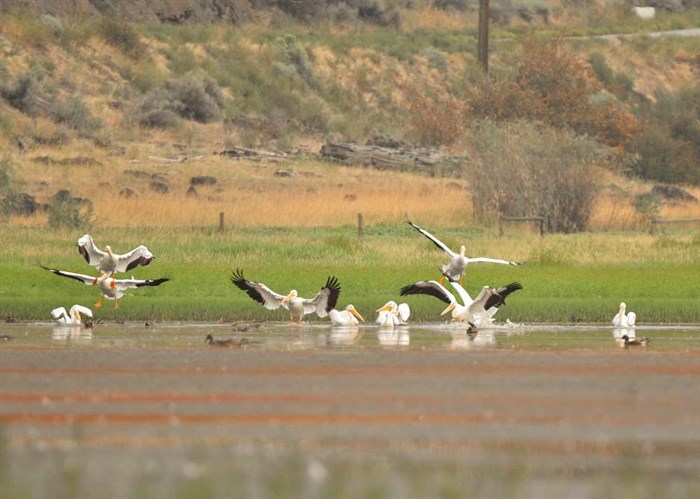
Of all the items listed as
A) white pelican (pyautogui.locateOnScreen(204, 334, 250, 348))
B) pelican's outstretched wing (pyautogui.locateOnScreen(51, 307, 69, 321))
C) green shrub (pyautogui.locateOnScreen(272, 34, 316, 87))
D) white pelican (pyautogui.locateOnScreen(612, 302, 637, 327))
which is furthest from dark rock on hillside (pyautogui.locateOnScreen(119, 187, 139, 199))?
green shrub (pyautogui.locateOnScreen(272, 34, 316, 87))

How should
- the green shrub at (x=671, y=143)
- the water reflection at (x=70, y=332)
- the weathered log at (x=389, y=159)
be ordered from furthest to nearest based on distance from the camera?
the green shrub at (x=671, y=143) < the weathered log at (x=389, y=159) < the water reflection at (x=70, y=332)

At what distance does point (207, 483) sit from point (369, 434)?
8.33ft

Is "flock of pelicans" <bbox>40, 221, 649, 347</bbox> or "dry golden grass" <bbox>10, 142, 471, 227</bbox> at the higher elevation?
"dry golden grass" <bbox>10, 142, 471, 227</bbox>

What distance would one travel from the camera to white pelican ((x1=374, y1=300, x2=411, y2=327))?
25.4 meters

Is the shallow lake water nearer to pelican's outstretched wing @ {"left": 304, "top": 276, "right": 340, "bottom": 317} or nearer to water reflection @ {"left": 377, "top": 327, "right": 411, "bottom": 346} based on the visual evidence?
water reflection @ {"left": 377, "top": 327, "right": 411, "bottom": 346}

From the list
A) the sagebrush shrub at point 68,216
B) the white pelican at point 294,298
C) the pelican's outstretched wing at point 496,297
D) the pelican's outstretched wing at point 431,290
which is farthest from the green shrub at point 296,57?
the pelican's outstretched wing at point 496,297

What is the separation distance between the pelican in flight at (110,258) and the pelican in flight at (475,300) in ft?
12.2

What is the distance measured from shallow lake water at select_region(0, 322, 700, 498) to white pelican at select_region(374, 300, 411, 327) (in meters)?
1.64

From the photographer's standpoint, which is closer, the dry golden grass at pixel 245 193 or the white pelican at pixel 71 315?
the white pelican at pixel 71 315

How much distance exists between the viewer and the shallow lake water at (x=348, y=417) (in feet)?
39.7

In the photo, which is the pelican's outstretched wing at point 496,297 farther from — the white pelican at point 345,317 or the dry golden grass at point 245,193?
the dry golden grass at point 245,193

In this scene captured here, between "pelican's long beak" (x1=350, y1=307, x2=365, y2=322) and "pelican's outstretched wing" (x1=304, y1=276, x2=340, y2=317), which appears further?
"pelican's long beak" (x1=350, y1=307, x2=365, y2=322)

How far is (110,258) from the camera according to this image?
26.4 meters

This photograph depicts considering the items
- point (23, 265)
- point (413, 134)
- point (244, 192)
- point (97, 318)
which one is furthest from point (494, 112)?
point (97, 318)
